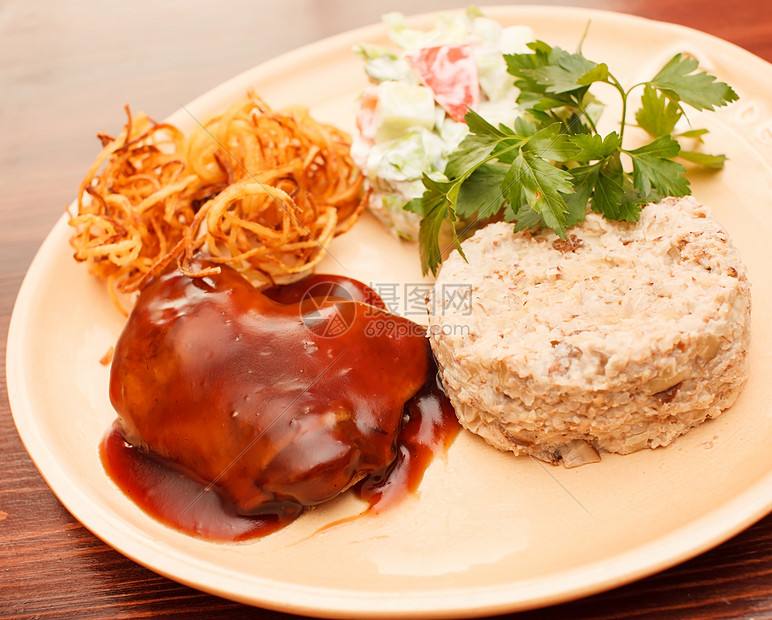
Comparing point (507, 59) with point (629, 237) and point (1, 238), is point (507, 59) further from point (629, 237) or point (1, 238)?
point (1, 238)

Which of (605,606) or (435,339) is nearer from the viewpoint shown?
(605,606)

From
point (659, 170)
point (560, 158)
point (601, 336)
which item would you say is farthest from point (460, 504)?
point (659, 170)

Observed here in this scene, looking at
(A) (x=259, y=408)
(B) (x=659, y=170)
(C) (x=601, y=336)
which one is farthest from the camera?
(B) (x=659, y=170)

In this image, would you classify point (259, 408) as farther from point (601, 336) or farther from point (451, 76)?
point (451, 76)

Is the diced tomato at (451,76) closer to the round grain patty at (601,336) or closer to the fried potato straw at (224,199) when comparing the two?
the fried potato straw at (224,199)

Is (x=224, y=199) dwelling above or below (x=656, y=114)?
below

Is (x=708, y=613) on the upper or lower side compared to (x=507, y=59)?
lower

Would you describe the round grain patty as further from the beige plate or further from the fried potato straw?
the fried potato straw

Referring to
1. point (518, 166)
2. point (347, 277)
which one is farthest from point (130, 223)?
point (518, 166)
